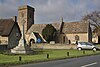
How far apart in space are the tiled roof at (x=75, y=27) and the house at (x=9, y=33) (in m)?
23.3

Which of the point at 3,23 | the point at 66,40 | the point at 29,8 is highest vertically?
the point at 29,8

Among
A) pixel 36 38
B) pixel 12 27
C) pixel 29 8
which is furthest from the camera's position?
pixel 29 8

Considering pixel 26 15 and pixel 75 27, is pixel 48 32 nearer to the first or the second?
pixel 75 27

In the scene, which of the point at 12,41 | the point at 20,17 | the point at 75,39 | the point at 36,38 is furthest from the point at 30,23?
the point at 12,41

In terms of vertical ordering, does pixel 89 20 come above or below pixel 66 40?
above

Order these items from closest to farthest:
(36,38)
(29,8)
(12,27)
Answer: (12,27)
(36,38)
(29,8)

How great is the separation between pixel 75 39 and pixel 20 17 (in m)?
28.2

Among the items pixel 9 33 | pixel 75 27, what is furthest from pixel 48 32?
pixel 9 33

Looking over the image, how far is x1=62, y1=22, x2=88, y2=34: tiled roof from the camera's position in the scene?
8478cm

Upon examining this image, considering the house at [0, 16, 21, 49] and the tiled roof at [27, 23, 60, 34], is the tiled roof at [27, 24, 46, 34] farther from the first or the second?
the house at [0, 16, 21, 49]

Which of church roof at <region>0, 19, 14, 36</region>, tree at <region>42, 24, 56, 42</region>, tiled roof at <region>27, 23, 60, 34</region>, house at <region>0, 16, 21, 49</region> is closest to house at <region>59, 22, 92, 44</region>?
tiled roof at <region>27, 23, 60, 34</region>

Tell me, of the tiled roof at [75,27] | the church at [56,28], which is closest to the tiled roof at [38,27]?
the church at [56,28]

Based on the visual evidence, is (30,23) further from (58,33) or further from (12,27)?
(12,27)

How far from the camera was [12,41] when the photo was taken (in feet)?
230
